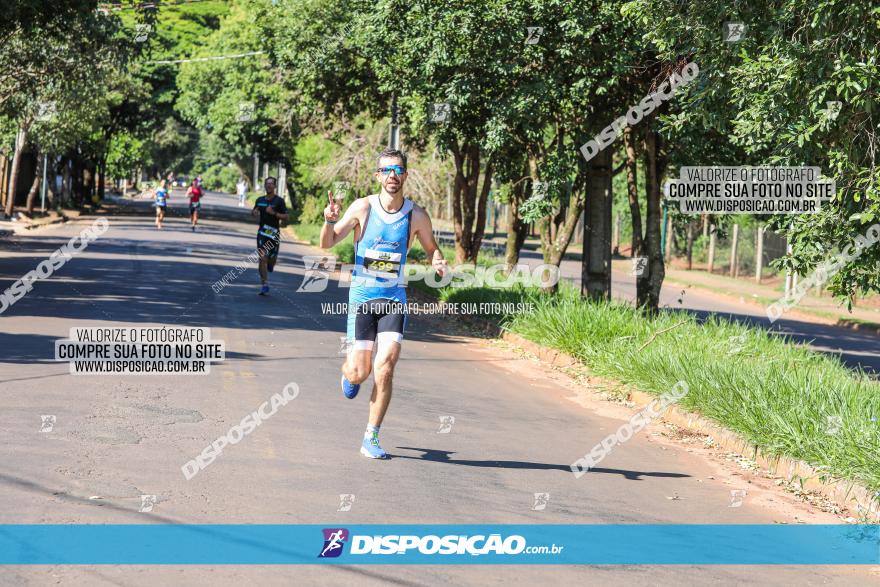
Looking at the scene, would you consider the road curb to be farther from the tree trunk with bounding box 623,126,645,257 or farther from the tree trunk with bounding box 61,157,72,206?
the tree trunk with bounding box 61,157,72,206

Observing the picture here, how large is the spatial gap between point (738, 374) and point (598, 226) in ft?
27.1

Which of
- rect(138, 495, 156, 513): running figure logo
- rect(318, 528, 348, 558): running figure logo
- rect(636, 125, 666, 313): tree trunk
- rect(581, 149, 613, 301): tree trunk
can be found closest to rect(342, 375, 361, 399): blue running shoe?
rect(138, 495, 156, 513): running figure logo

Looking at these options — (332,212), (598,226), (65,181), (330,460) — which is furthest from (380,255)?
(65,181)

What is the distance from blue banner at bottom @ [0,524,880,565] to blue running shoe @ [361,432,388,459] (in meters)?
1.68

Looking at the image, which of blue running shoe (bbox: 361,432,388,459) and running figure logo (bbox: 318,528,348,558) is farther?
blue running shoe (bbox: 361,432,388,459)

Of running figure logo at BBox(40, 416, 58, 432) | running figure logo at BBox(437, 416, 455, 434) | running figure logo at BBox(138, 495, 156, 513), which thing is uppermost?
running figure logo at BBox(40, 416, 58, 432)

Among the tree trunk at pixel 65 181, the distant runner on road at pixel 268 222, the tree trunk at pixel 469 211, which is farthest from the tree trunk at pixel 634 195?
the tree trunk at pixel 65 181

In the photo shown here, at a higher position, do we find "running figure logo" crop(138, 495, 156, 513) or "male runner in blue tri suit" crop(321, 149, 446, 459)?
"male runner in blue tri suit" crop(321, 149, 446, 459)

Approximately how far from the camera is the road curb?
7738mm

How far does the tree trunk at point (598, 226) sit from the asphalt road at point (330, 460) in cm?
451

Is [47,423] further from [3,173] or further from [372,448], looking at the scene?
[3,173]

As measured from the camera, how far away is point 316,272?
2742cm

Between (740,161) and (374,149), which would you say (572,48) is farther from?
(374,149)

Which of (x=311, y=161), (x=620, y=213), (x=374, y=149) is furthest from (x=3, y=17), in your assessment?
(x=620, y=213)
